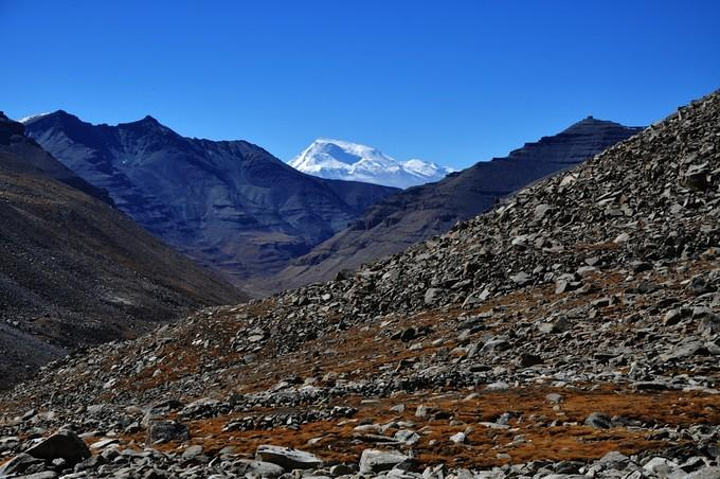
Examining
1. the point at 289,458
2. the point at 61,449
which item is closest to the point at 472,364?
the point at 289,458

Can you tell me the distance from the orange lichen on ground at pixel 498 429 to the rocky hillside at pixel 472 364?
6cm

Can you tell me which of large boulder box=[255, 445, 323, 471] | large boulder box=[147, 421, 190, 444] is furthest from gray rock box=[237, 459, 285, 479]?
large boulder box=[147, 421, 190, 444]

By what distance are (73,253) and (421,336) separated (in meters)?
119

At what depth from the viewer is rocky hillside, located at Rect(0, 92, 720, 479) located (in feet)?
41.7

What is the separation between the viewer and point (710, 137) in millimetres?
39812

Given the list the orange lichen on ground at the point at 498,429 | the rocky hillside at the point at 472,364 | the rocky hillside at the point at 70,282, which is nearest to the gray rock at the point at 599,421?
the rocky hillside at the point at 472,364

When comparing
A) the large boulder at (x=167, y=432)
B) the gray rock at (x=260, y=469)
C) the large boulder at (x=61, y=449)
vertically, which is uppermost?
the large boulder at (x=61, y=449)

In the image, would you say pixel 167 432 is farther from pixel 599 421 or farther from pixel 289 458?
pixel 599 421

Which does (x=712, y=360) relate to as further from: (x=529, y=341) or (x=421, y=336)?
Answer: (x=421, y=336)

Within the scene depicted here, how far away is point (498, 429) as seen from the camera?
46.5 ft

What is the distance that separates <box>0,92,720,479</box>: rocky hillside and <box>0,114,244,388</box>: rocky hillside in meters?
31.1

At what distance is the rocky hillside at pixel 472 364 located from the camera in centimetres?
1272

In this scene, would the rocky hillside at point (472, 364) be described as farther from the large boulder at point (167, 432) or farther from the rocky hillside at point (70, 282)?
the rocky hillside at point (70, 282)

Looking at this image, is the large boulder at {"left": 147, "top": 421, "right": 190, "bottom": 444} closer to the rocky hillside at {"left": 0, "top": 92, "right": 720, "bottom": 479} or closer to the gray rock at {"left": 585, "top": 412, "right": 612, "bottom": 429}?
the rocky hillside at {"left": 0, "top": 92, "right": 720, "bottom": 479}
